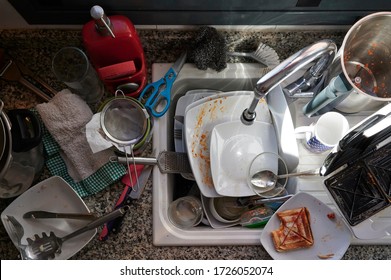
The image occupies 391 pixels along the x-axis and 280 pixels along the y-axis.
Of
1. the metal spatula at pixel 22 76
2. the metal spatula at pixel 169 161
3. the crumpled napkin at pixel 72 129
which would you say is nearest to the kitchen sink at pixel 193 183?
the metal spatula at pixel 169 161

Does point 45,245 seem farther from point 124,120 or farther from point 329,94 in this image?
point 329,94

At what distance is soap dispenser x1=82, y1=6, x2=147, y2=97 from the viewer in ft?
2.47

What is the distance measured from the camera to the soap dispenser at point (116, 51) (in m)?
0.75

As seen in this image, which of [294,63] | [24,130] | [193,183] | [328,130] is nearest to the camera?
[294,63]

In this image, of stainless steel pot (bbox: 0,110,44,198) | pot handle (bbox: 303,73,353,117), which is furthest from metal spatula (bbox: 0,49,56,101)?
pot handle (bbox: 303,73,353,117)

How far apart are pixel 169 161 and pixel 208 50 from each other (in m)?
0.27

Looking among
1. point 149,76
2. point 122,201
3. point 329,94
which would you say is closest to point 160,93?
point 149,76

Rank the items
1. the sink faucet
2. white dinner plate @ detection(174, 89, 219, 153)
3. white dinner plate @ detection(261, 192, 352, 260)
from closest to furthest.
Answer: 1. the sink faucet
2. white dinner plate @ detection(261, 192, 352, 260)
3. white dinner plate @ detection(174, 89, 219, 153)

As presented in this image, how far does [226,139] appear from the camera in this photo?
908 mm

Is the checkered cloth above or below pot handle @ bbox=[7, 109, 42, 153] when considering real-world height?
below

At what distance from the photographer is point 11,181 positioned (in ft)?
2.72

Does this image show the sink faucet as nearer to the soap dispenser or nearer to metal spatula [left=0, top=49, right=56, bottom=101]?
the soap dispenser

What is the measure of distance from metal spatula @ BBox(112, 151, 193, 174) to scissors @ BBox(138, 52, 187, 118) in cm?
10

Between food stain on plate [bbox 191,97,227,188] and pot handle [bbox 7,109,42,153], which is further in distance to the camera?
food stain on plate [bbox 191,97,227,188]
